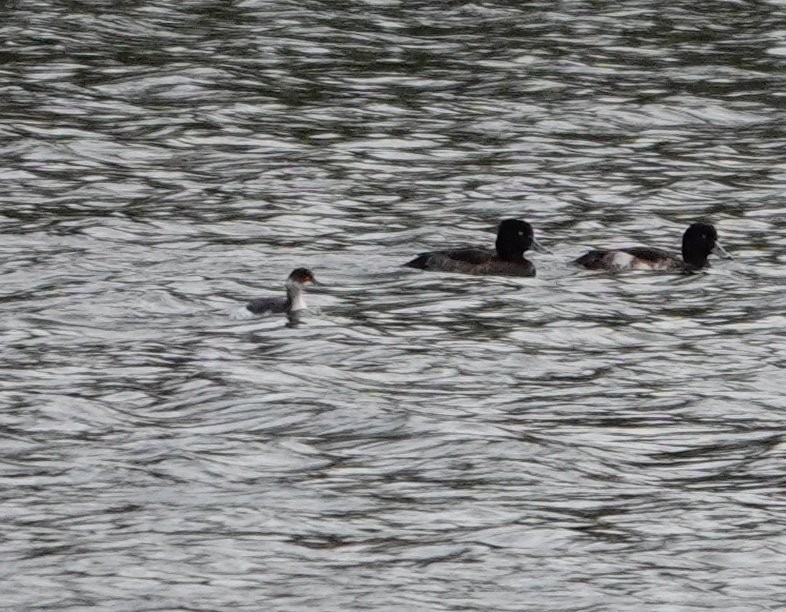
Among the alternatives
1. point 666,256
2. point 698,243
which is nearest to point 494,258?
point 666,256

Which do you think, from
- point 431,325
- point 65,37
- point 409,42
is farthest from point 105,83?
point 431,325

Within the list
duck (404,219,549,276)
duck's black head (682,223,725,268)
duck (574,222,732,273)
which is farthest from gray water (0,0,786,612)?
duck's black head (682,223,725,268)

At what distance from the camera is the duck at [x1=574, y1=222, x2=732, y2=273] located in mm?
19531

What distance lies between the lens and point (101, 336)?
17.1 m

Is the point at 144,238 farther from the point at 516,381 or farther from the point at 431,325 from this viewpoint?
the point at 516,381

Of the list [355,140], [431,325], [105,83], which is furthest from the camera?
[105,83]

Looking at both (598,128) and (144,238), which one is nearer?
(144,238)

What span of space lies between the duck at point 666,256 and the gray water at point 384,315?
10.0 inches

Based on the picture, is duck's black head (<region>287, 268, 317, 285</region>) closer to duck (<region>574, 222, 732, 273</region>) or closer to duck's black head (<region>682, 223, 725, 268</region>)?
duck (<region>574, 222, 732, 273</region>)

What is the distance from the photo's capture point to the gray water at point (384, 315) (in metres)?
12.3

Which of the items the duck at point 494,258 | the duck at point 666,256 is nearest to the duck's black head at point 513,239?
the duck at point 494,258

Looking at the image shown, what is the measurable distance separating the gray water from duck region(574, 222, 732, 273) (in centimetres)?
25

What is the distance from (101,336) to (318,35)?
13954 mm

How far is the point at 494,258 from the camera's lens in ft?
65.0
